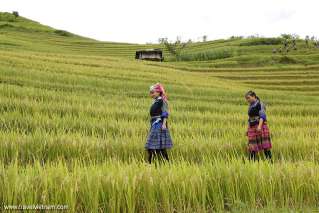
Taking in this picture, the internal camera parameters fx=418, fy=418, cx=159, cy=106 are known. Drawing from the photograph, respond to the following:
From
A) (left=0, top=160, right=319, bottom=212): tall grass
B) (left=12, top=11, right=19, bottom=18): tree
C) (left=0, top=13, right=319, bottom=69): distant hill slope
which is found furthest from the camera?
(left=12, top=11, right=19, bottom=18): tree

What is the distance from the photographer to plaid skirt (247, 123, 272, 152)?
8688mm

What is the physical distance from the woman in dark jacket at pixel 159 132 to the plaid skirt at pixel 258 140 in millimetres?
1889

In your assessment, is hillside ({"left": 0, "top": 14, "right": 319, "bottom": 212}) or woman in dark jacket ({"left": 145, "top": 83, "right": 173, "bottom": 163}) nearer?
hillside ({"left": 0, "top": 14, "right": 319, "bottom": 212})

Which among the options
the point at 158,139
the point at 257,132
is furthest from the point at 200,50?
the point at 158,139

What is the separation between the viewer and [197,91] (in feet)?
76.9

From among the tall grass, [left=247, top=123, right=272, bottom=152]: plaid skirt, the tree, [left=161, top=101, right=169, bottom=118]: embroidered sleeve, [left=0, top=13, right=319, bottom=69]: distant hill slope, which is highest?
the tree

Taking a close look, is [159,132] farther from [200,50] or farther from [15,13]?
[15,13]

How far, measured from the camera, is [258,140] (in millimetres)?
8766

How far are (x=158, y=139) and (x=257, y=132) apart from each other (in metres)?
2.33

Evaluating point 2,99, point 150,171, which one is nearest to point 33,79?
point 2,99

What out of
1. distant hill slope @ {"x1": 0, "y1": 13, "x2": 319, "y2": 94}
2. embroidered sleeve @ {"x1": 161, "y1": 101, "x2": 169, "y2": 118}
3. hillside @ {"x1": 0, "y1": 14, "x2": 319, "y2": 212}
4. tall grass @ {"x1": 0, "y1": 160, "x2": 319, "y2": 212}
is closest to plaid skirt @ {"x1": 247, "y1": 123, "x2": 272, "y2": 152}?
hillside @ {"x1": 0, "y1": 14, "x2": 319, "y2": 212}

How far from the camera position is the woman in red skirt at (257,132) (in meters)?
8.70

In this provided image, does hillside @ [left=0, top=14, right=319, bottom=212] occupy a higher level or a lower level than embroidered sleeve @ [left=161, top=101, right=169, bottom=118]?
lower

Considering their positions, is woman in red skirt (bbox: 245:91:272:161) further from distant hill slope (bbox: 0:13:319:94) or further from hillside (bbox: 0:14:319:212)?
distant hill slope (bbox: 0:13:319:94)
